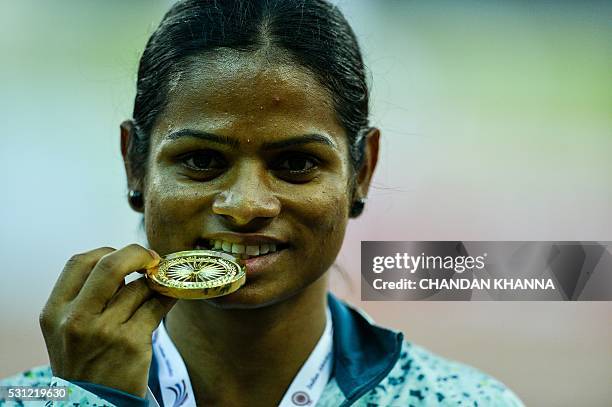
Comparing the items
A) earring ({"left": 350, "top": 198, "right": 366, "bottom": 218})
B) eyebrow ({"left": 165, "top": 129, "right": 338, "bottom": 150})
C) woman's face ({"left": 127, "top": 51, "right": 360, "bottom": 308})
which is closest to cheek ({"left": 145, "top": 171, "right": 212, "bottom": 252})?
woman's face ({"left": 127, "top": 51, "right": 360, "bottom": 308})

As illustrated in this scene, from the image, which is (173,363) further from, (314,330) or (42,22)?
(42,22)

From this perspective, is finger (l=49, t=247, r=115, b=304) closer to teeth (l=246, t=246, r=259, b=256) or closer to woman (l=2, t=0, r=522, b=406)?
woman (l=2, t=0, r=522, b=406)

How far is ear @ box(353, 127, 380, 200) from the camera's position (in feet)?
6.77

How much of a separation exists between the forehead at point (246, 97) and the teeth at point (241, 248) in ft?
0.79

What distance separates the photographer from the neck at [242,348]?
194 centimetres

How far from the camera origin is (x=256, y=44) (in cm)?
180

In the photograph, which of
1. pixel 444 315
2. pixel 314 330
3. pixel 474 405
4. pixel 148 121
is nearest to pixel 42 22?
pixel 148 121

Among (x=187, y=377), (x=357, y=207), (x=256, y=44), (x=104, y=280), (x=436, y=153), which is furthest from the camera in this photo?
(x=436, y=153)

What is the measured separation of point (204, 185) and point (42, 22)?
3.27ft

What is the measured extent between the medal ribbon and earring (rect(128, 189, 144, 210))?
1.03ft

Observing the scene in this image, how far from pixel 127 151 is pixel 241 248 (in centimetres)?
50

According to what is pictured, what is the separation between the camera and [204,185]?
1773mm

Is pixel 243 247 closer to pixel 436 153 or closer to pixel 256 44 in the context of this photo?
pixel 256 44

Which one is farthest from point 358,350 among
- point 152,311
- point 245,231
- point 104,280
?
point 104,280
